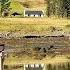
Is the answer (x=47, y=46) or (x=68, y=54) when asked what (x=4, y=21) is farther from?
(x=68, y=54)

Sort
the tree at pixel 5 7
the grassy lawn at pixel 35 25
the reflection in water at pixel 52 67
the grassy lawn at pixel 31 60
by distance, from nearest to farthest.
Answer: the reflection in water at pixel 52 67, the grassy lawn at pixel 31 60, the grassy lawn at pixel 35 25, the tree at pixel 5 7

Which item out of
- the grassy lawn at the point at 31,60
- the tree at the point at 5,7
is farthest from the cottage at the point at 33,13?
the grassy lawn at the point at 31,60

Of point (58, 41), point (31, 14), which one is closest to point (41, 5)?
point (31, 14)

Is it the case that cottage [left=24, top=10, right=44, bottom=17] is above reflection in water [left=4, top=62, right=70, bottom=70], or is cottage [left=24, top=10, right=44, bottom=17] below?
above

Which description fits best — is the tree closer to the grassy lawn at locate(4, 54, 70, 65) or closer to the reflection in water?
the grassy lawn at locate(4, 54, 70, 65)

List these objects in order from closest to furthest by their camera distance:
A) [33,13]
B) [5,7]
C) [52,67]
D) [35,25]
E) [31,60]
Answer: [52,67], [31,60], [35,25], [33,13], [5,7]

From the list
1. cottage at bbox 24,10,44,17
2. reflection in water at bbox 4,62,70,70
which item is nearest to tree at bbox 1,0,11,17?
cottage at bbox 24,10,44,17

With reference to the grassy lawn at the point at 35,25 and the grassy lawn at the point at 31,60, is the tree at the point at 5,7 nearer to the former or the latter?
the grassy lawn at the point at 35,25

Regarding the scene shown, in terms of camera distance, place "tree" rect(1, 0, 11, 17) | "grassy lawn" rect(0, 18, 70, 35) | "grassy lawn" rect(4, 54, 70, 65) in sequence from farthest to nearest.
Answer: "tree" rect(1, 0, 11, 17)
"grassy lawn" rect(0, 18, 70, 35)
"grassy lawn" rect(4, 54, 70, 65)

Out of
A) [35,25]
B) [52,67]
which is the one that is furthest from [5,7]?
[52,67]

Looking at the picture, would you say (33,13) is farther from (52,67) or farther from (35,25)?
(52,67)

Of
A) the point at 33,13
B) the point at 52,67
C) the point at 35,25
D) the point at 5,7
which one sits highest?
the point at 5,7

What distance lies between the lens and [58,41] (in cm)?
1505

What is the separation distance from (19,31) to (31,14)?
6.57 ft
